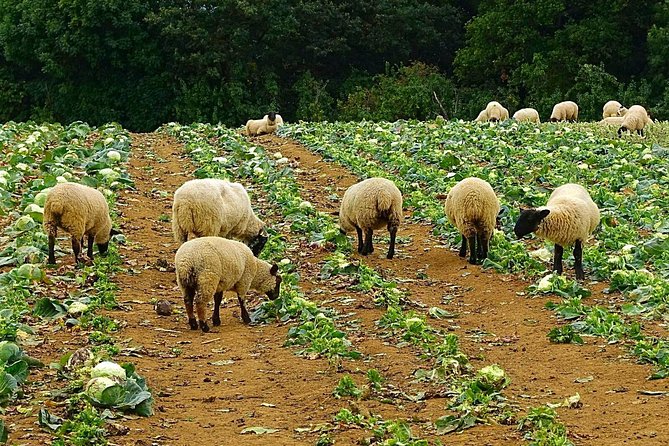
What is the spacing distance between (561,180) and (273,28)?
30290 millimetres

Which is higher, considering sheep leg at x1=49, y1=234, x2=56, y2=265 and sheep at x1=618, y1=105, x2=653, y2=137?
sheep at x1=618, y1=105, x2=653, y2=137

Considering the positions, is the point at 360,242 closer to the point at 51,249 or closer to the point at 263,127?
the point at 51,249

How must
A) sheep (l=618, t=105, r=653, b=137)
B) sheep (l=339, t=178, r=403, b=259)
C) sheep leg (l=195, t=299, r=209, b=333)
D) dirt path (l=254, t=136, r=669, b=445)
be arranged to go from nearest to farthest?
dirt path (l=254, t=136, r=669, b=445), sheep leg (l=195, t=299, r=209, b=333), sheep (l=339, t=178, r=403, b=259), sheep (l=618, t=105, r=653, b=137)

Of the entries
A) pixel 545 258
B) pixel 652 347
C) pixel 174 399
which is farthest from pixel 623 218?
pixel 174 399

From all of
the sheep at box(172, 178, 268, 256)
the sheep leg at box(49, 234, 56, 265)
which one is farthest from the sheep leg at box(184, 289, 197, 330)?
the sheep leg at box(49, 234, 56, 265)

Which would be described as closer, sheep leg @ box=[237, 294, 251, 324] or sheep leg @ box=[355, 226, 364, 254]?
sheep leg @ box=[237, 294, 251, 324]

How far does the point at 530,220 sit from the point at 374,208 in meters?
2.74

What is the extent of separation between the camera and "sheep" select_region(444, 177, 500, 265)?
1292 cm

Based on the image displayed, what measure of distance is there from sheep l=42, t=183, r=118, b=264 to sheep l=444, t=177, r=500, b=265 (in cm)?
467

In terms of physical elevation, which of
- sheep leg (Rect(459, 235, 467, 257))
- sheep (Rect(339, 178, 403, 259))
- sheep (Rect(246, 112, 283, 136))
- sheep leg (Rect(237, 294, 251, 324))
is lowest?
sheep leg (Rect(237, 294, 251, 324))

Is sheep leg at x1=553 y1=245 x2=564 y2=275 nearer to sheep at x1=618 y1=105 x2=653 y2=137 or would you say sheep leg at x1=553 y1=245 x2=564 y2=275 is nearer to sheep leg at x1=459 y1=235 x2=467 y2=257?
sheep leg at x1=459 y1=235 x2=467 y2=257

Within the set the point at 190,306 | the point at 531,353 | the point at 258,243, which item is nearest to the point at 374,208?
the point at 258,243

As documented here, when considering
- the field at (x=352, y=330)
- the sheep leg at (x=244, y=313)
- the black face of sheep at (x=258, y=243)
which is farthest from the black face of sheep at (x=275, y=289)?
the black face of sheep at (x=258, y=243)

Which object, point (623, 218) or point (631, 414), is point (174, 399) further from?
point (623, 218)
